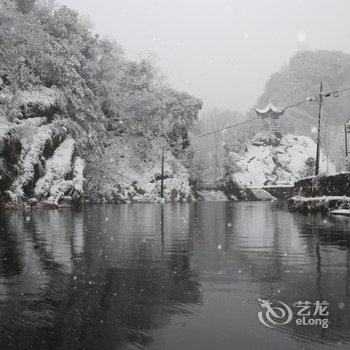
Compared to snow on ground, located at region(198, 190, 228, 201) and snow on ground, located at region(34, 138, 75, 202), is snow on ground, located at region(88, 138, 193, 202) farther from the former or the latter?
snow on ground, located at region(198, 190, 228, 201)

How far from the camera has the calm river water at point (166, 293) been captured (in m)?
3.59

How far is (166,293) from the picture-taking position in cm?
513

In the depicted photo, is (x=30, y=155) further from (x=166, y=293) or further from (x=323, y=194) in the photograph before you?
(x=166, y=293)

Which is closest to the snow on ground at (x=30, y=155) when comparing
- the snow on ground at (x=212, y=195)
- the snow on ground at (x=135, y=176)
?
the snow on ground at (x=135, y=176)

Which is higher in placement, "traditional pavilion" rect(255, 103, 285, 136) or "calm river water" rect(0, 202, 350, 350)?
"traditional pavilion" rect(255, 103, 285, 136)

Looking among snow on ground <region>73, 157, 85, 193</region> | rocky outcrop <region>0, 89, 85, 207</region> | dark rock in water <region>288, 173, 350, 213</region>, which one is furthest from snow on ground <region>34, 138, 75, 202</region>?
dark rock in water <region>288, 173, 350, 213</region>

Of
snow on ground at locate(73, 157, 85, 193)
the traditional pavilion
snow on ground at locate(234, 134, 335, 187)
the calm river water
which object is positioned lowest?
the calm river water

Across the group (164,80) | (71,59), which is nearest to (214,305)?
(71,59)

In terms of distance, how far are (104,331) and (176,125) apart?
52522mm

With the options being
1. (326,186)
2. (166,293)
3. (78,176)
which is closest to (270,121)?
(78,176)

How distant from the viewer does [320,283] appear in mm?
5637

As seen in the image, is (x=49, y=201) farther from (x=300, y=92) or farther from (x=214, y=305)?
(x=300, y=92)

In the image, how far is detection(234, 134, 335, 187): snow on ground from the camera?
6540cm

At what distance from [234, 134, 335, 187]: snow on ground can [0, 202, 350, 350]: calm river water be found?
55.6m
